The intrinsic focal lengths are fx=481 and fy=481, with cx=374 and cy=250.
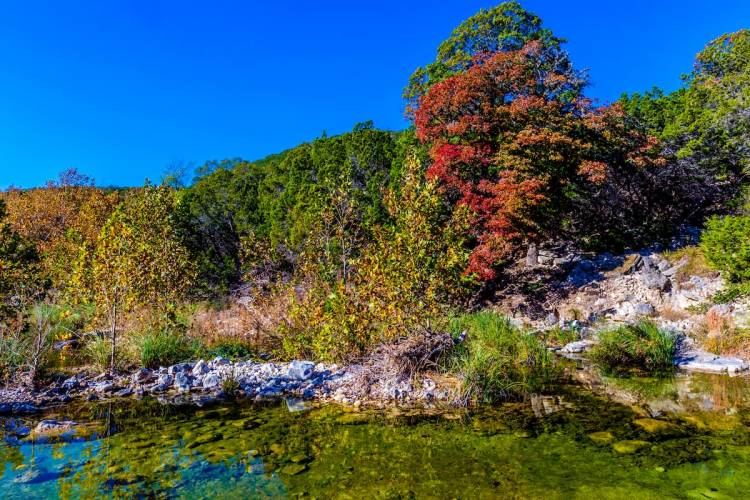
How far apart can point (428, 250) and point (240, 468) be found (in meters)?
5.54

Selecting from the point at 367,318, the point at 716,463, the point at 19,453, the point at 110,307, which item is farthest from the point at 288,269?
the point at 716,463

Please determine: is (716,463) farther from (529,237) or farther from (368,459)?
(529,237)

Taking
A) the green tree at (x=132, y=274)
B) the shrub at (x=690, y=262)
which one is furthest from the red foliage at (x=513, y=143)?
the green tree at (x=132, y=274)

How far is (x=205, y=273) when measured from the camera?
24.9 m

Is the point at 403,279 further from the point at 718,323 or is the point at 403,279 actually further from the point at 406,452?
the point at 718,323

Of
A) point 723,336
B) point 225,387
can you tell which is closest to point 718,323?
point 723,336

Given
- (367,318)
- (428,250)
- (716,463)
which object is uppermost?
(428,250)

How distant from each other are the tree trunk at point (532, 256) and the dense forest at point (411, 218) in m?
0.04

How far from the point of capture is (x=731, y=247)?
13453 mm

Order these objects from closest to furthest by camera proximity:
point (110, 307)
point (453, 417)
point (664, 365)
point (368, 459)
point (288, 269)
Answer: point (368, 459) < point (453, 417) < point (664, 365) < point (110, 307) < point (288, 269)

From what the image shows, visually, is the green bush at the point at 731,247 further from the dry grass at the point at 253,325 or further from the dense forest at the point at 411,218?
the dry grass at the point at 253,325

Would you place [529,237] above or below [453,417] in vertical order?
above

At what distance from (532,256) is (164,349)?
47.2 feet

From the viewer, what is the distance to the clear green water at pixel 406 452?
5.24 meters
